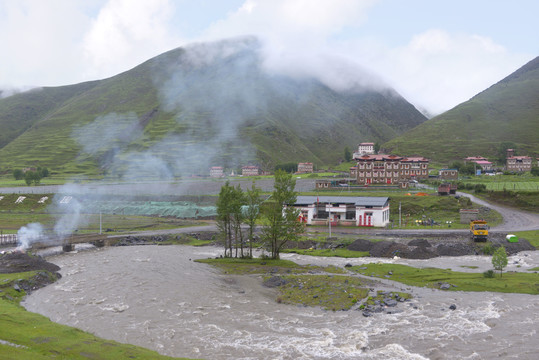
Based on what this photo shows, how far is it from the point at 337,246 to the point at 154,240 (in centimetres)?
3533

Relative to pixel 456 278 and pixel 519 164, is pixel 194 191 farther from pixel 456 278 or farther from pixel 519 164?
pixel 519 164

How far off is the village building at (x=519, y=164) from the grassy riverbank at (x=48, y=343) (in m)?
206

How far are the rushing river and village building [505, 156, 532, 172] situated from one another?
17859 centimetres

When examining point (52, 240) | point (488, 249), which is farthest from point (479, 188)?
point (52, 240)

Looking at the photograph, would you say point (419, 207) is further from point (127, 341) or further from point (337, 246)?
point (127, 341)

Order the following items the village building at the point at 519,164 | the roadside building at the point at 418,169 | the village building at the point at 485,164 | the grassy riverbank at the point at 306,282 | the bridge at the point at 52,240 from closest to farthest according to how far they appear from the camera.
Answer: the grassy riverbank at the point at 306,282
the bridge at the point at 52,240
the roadside building at the point at 418,169
the village building at the point at 485,164
the village building at the point at 519,164

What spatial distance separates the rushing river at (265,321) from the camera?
91.7 ft

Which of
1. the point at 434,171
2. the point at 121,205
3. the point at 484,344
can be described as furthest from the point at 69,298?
the point at 434,171

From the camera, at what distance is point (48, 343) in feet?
84.5

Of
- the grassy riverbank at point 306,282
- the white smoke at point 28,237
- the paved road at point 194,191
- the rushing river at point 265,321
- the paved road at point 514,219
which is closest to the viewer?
the rushing river at point 265,321

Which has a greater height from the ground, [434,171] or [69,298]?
[434,171]

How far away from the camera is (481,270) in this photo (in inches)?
1971

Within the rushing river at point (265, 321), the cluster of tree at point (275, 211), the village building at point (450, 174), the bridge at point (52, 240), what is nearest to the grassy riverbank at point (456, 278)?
the rushing river at point (265, 321)

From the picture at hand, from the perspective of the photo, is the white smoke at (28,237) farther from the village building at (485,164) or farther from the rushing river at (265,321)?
the village building at (485,164)
